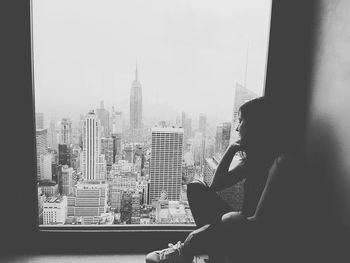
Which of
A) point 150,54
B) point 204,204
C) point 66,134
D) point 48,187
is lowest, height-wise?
point 48,187

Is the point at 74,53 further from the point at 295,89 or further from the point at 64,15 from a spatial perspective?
the point at 295,89

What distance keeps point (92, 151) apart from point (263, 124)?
120 centimetres

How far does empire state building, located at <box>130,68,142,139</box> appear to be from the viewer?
7.20 ft

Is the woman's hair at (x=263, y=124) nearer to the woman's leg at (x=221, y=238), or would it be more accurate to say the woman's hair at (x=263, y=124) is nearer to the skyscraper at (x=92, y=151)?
the woman's leg at (x=221, y=238)

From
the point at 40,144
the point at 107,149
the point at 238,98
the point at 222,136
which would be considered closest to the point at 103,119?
the point at 107,149

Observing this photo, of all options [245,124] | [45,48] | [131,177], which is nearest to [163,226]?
[131,177]

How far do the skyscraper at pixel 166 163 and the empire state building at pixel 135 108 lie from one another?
4.9 inches

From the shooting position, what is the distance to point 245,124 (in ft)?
5.47

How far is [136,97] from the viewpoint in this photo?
2207 millimetres

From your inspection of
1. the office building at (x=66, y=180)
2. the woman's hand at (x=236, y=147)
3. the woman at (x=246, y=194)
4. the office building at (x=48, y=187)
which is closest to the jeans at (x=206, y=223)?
the woman at (x=246, y=194)

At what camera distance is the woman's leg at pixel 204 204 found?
67.4 inches

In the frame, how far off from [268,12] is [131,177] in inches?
60.1

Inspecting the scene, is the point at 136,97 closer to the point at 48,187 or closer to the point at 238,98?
the point at 238,98

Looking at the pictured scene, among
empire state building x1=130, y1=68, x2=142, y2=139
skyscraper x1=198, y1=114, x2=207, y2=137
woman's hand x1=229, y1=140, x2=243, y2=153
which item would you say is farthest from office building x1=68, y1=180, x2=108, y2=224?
woman's hand x1=229, y1=140, x2=243, y2=153
